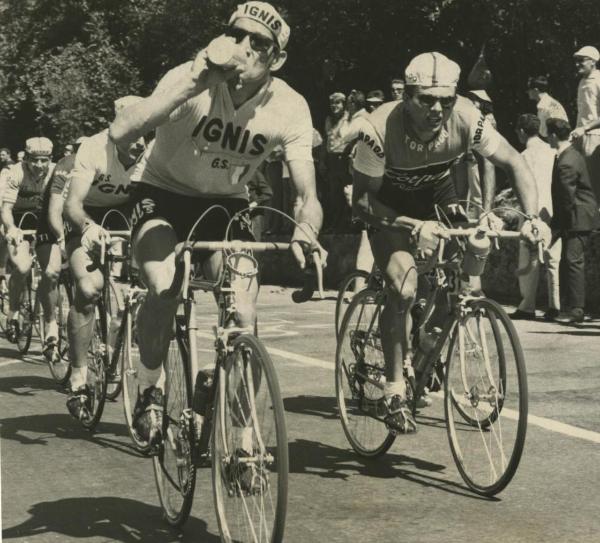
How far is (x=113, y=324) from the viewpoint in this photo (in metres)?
8.68

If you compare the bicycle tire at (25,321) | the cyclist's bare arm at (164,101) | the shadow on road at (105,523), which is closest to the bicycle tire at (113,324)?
the shadow on road at (105,523)

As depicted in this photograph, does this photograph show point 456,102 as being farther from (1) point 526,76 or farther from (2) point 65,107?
(2) point 65,107

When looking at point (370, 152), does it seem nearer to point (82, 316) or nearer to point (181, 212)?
point (181, 212)

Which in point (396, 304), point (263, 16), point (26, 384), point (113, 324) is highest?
point (263, 16)

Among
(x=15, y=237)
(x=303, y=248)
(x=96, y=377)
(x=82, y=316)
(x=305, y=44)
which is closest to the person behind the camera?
(x=303, y=248)

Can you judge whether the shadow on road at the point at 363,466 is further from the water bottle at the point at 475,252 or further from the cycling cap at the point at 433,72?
the cycling cap at the point at 433,72

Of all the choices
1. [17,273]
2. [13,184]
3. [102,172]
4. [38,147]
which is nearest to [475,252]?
[102,172]

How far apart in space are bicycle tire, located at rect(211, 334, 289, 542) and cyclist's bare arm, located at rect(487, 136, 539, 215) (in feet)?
6.87

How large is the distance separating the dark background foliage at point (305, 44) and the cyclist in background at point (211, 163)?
47.3ft

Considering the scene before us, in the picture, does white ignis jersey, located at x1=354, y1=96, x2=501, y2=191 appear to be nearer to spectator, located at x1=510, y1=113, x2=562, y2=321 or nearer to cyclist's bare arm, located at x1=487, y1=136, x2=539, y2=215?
cyclist's bare arm, located at x1=487, y1=136, x2=539, y2=215

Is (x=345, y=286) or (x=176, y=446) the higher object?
(x=345, y=286)

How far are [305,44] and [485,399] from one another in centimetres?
1729

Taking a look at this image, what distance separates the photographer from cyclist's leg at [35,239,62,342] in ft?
37.1

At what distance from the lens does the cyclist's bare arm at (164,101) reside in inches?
209
